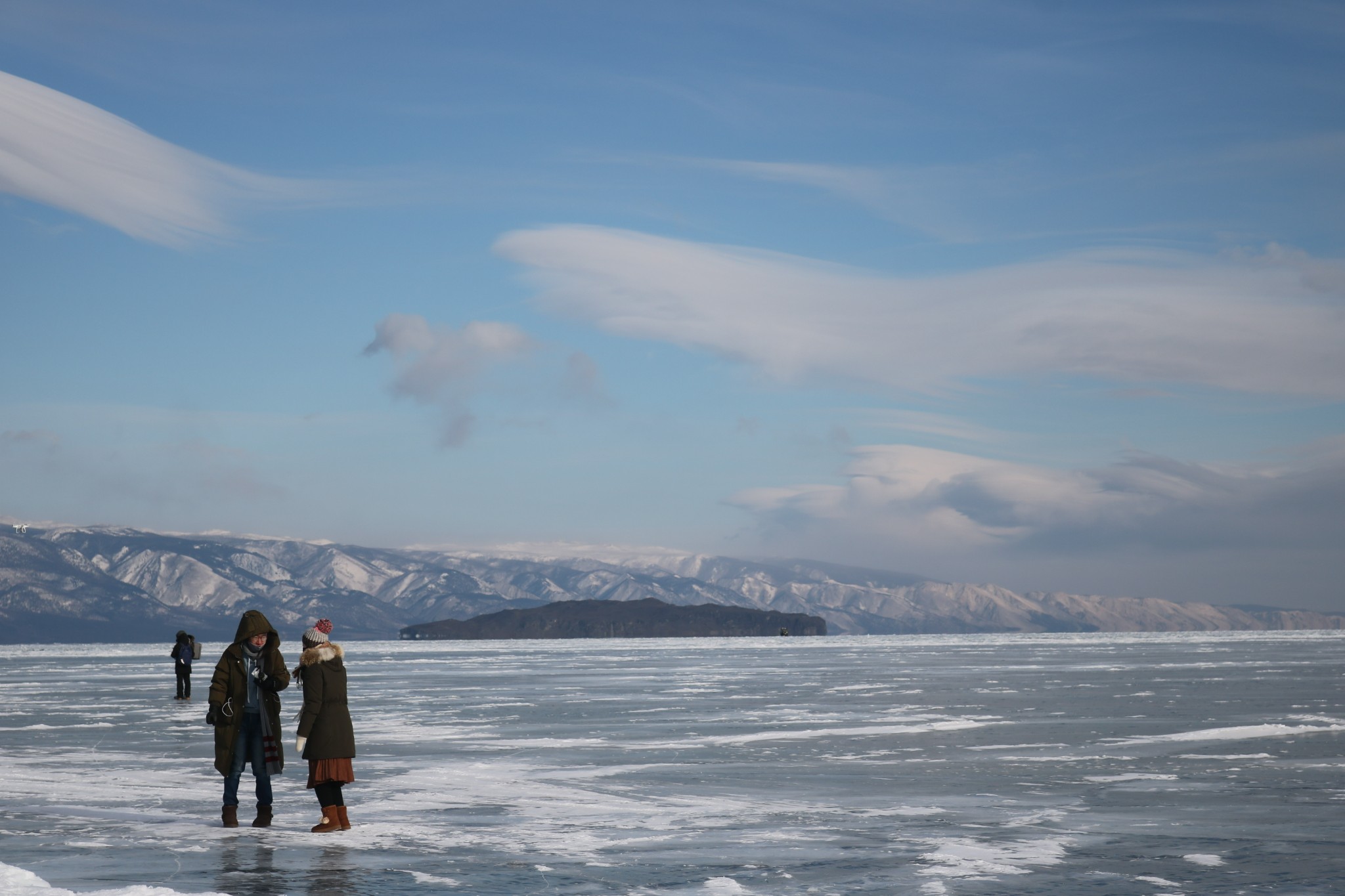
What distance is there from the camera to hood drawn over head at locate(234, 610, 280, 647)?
12953 mm

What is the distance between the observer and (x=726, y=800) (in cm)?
1445

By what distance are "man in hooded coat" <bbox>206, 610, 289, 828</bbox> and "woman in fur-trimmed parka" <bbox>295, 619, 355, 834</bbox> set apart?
697mm

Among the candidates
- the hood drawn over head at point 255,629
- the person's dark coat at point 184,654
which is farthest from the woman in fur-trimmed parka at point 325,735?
the person's dark coat at point 184,654

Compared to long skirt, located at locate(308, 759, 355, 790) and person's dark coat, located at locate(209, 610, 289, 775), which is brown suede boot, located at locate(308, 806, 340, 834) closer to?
long skirt, located at locate(308, 759, 355, 790)

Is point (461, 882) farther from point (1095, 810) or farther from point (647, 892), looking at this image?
point (1095, 810)

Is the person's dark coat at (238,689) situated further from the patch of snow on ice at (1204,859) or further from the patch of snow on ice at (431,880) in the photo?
the patch of snow on ice at (1204,859)

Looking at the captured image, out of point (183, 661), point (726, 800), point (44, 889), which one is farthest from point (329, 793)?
point (183, 661)

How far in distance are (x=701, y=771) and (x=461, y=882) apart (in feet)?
24.5

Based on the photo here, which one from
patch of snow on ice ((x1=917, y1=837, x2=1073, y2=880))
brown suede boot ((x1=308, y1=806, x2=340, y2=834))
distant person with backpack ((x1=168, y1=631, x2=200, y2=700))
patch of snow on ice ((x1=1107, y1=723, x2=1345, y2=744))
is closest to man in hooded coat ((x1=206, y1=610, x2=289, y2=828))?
brown suede boot ((x1=308, y1=806, x2=340, y2=834))

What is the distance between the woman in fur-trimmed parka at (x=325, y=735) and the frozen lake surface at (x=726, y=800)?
30 centimetres

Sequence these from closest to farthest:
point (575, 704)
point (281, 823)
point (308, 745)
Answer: point (308, 745) < point (281, 823) < point (575, 704)

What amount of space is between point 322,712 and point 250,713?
1.28 metres

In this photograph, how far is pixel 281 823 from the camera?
43.0 ft

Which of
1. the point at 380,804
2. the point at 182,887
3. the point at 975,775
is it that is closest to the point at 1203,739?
the point at 975,775
